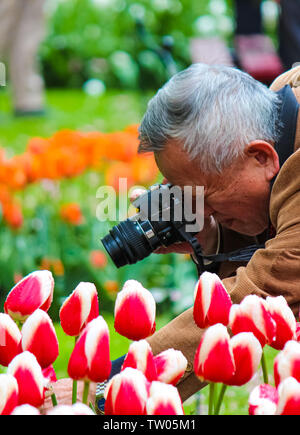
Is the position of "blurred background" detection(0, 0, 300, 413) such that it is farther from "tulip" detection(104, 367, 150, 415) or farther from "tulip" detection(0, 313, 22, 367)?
"tulip" detection(104, 367, 150, 415)

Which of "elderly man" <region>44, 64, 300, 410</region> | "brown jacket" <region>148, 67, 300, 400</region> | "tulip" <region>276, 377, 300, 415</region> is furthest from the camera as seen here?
"elderly man" <region>44, 64, 300, 410</region>

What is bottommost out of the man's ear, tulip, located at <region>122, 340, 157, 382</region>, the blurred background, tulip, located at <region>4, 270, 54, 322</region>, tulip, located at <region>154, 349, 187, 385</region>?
the blurred background

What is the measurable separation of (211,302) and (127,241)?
1.94ft

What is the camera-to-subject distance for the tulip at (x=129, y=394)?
833 mm

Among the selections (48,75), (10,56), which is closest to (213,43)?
(10,56)

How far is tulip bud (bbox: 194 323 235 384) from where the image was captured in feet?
2.97

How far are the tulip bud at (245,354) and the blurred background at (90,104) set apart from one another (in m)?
1.01

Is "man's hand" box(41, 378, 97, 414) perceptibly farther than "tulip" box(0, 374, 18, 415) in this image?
Yes

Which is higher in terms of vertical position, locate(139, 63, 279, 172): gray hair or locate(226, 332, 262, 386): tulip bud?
locate(139, 63, 279, 172): gray hair

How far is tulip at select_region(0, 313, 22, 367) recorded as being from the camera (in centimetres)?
99

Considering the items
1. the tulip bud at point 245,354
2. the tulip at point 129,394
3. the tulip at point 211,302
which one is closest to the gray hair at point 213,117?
the tulip at point 211,302

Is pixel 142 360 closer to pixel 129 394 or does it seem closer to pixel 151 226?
pixel 129 394

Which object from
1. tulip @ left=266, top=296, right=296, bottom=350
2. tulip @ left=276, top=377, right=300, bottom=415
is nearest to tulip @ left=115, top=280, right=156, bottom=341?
tulip @ left=266, top=296, right=296, bottom=350

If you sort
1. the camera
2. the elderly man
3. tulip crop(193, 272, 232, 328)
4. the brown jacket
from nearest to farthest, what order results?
tulip crop(193, 272, 232, 328) < the brown jacket < the elderly man < the camera
